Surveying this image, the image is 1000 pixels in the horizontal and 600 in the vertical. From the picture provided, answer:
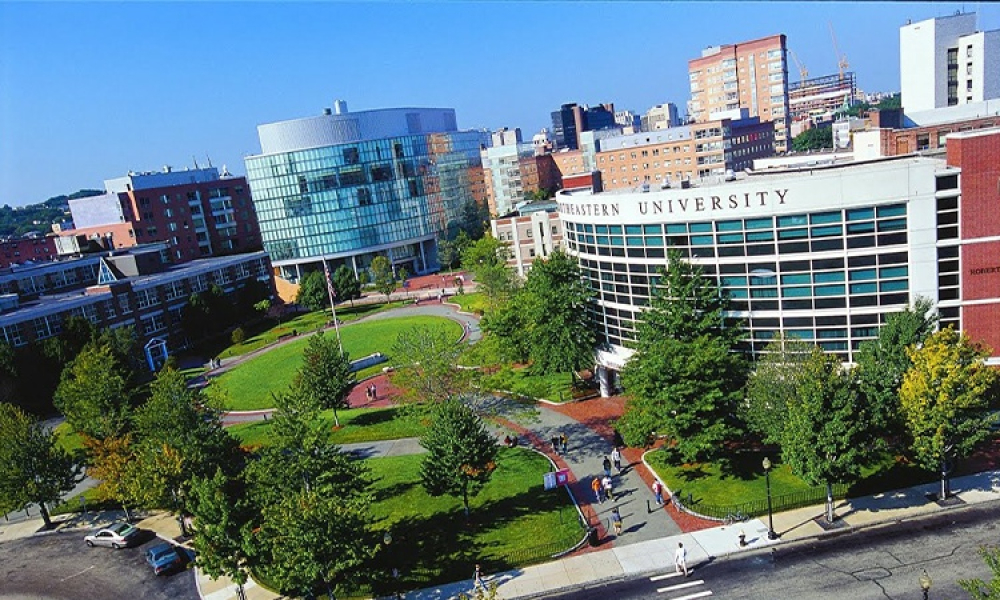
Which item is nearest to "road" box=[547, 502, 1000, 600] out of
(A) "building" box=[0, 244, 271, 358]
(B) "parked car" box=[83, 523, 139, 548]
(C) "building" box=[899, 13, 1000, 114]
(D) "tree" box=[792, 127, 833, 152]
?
(B) "parked car" box=[83, 523, 139, 548]

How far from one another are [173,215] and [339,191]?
33.2 meters

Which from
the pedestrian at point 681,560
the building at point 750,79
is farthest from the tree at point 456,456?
the building at point 750,79

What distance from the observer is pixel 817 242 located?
39.0m

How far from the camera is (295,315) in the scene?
349ft

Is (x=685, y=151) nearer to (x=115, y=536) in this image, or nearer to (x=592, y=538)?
(x=592, y=538)

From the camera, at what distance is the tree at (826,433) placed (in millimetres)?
30703

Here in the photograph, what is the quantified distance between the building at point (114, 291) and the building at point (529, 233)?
40327 millimetres

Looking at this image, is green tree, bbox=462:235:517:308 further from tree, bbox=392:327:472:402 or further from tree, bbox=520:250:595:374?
tree, bbox=392:327:472:402

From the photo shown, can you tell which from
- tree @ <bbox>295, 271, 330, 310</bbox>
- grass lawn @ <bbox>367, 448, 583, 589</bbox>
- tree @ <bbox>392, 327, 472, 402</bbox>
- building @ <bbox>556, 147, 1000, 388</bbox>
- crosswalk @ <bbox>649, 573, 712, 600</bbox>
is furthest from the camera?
tree @ <bbox>295, 271, 330, 310</bbox>

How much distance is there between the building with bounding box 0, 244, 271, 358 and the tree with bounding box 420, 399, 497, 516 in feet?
194

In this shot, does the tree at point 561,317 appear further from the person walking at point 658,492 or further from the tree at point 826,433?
the tree at point 826,433

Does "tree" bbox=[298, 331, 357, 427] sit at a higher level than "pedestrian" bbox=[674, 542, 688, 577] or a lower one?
higher

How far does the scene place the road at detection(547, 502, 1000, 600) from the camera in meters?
27.5

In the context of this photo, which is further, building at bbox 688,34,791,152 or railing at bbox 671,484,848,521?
building at bbox 688,34,791,152
